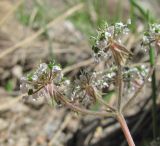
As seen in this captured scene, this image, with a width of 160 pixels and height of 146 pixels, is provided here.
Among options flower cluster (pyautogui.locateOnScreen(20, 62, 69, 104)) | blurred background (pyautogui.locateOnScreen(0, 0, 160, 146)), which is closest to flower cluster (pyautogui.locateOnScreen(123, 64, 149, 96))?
blurred background (pyautogui.locateOnScreen(0, 0, 160, 146))

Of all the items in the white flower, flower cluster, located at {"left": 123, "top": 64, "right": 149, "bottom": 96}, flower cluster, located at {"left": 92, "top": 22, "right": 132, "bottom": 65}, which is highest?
flower cluster, located at {"left": 92, "top": 22, "right": 132, "bottom": 65}

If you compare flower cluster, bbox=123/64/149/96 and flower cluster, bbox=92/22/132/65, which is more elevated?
flower cluster, bbox=92/22/132/65

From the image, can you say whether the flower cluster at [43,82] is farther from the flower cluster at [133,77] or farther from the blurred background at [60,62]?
the blurred background at [60,62]

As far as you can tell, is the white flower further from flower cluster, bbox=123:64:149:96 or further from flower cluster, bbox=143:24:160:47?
flower cluster, bbox=123:64:149:96

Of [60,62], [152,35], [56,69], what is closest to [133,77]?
[152,35]

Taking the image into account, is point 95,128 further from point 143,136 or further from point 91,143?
point 143,136

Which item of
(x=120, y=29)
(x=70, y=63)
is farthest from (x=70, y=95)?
(x=70, y=63)

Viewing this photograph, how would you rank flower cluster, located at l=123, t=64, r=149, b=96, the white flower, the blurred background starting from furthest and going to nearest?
the blurred background, flower cluster, located at l=123, t=64, r=149, b=96, the white flower
